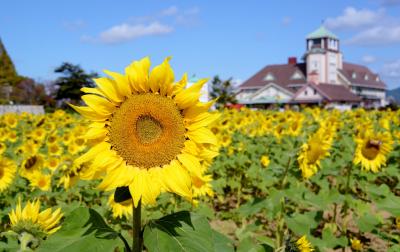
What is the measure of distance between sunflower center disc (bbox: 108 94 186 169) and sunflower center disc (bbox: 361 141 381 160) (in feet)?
11.1

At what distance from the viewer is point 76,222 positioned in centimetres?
154

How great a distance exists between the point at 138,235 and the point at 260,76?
76.8 meters

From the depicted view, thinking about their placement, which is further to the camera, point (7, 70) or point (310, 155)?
point (7, 70)

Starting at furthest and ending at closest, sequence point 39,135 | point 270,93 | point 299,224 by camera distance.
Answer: point 270,93, point 39,135, point 299,224

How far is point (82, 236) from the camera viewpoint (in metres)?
1.48

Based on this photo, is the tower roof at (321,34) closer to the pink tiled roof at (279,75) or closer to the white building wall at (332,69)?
the white building wall at (332,69)

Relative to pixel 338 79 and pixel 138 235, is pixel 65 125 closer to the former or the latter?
pixel 138 235

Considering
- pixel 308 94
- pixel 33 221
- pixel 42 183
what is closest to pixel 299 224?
pixel 33 221

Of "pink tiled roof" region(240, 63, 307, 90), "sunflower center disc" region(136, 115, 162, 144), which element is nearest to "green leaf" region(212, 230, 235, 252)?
"sunflower center disc" region(136, 115, 162, 144)

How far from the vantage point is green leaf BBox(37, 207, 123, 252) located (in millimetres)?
1421

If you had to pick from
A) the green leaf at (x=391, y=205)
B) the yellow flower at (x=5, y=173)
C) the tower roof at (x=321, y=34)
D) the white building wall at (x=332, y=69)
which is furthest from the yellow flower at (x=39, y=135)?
the tower roof at (x=321, y=34)

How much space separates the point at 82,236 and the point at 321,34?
300ft

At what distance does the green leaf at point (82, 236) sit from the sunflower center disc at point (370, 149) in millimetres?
3548

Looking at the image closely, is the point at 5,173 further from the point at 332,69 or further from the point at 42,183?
the point at 332,69
